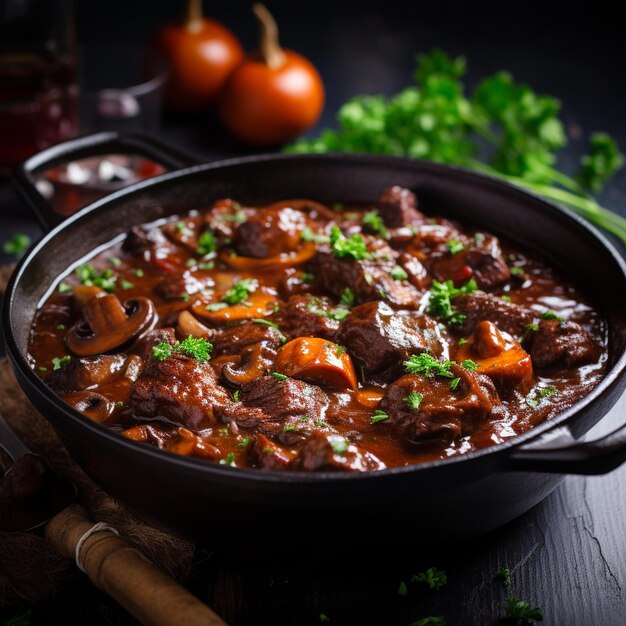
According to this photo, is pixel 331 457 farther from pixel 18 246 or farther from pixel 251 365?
pixel 18 246

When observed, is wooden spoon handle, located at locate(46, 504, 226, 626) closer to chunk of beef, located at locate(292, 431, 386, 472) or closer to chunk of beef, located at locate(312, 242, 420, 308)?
chunk of beef, located at locate(292, 431, 386, 472)

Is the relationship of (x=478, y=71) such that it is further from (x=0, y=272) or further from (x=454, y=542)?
(x=454, y=542)

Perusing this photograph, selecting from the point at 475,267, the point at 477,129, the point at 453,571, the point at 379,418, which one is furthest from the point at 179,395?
the point at 477,129

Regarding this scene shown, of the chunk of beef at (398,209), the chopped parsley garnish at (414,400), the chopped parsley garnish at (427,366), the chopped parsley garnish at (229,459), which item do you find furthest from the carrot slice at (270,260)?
the chopped parsley garnish at (229,459)

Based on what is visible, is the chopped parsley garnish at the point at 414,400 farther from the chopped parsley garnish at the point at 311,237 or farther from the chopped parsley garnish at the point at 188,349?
the chopped parsley garnish at the point at 311,237

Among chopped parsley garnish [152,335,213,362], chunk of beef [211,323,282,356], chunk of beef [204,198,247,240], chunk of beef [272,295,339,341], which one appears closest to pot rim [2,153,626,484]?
chunk of beef [204,198,247,240]
